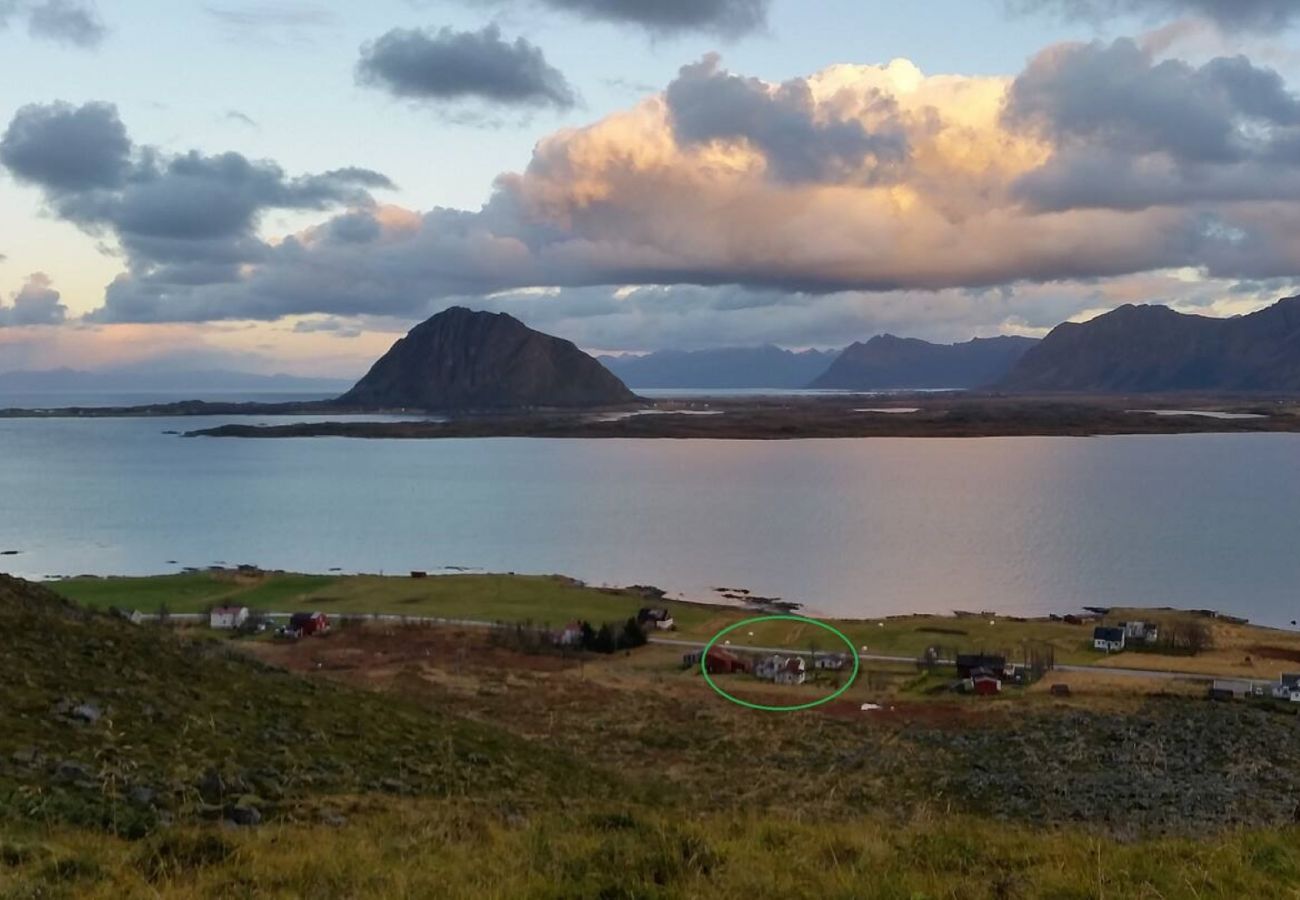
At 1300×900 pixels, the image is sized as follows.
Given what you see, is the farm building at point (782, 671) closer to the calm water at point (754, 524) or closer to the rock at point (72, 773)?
the calm water at point (754, 524)

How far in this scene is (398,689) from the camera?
35.9 metres

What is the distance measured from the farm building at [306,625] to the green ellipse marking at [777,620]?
2031 centimetres

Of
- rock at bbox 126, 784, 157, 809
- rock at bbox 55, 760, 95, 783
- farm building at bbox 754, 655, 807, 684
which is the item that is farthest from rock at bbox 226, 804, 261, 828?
farm building at bbox 754, 655, 807, 684

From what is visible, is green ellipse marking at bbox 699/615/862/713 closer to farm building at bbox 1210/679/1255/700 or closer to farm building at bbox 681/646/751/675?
farm building at bbox 681/646/751/675

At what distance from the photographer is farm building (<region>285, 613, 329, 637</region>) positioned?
50.3m

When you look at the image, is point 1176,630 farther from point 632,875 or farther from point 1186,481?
point 1186,481

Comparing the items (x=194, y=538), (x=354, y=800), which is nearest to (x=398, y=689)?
(x=354, y=800)

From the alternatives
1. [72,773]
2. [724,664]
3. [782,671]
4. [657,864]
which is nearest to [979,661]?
[782,671]

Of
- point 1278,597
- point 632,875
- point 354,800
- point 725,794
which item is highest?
point 632,875

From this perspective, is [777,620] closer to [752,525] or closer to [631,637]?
[631,637]

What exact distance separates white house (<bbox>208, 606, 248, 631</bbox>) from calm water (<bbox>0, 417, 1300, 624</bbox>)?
29.3 metres

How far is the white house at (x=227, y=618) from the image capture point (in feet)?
173

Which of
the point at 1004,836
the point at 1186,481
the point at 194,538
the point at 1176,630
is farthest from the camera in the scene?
the point at 1186,481

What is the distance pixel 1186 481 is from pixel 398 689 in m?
128
